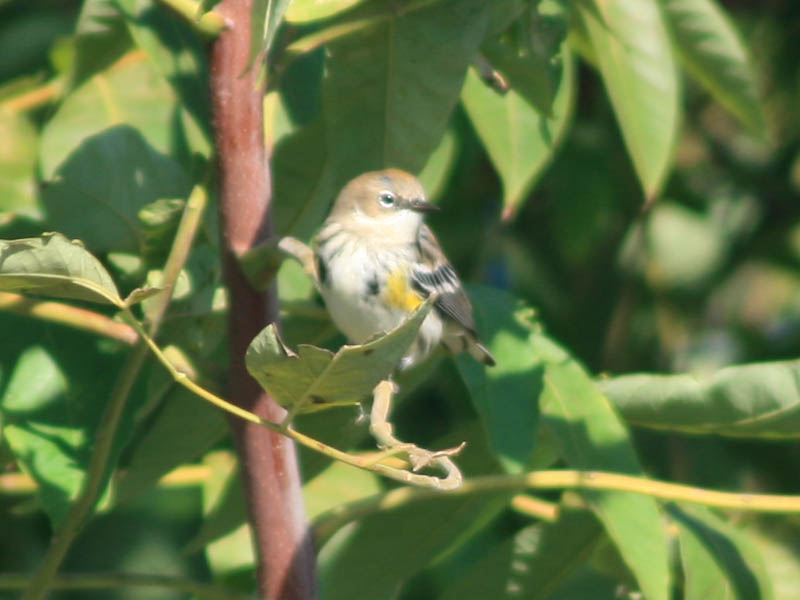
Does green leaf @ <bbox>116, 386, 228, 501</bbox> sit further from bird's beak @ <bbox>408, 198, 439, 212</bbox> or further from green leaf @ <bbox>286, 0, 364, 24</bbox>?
bird's beak @ <bbox>408, 198, 439, 212</bbox>

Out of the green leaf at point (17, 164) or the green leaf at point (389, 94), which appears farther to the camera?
the green leaf at point (17, 164)

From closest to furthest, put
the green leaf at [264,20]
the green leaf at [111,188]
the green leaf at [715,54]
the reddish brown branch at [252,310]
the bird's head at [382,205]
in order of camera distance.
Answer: the green leaf at [264,20] → the reddish brown branch at [252,310] → the green leaf at [111,188] → the green leaf at [715,54] → the bird's head at [382,205]

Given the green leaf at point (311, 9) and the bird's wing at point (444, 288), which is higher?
the green leaf at point (311, 9)

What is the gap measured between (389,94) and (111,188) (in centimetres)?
42

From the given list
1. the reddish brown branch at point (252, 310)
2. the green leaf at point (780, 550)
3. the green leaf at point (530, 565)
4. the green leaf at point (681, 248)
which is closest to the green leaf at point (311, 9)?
the reddish brown branch at point (252, 310)

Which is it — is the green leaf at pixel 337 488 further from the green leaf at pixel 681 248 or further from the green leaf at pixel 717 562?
the green leaf at pixel 681 248

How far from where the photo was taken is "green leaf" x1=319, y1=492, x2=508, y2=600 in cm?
197

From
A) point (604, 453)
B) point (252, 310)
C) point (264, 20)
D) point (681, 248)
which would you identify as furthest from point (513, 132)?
point (681, 248)

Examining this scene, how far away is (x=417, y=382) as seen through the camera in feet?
6.82

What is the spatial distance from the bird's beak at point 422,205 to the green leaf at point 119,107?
1.97 ft

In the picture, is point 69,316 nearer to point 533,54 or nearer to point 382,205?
point 533,54

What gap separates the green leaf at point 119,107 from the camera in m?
2.15

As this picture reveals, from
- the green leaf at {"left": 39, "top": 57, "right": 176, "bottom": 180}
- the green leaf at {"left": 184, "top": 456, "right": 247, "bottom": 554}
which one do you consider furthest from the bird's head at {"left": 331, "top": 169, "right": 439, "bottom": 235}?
the green leaf at {"left": 184, "top": 456, "right": 247, "bottom": 554}

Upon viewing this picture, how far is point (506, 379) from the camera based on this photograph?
1898mm
